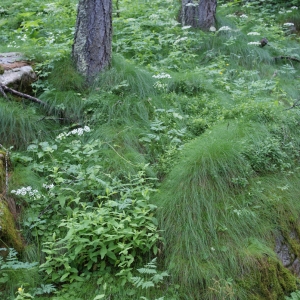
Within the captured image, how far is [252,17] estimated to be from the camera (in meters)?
8.27

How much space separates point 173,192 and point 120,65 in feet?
8.21

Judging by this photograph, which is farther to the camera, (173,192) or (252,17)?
(252,17)

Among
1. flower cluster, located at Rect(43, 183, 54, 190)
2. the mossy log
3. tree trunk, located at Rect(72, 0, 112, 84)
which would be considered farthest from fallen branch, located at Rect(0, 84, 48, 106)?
the mossy log

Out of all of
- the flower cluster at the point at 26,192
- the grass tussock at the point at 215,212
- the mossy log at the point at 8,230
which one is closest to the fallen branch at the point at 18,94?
the flower cluster at the point at 26,192

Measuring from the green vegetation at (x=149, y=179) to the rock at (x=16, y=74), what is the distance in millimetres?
164

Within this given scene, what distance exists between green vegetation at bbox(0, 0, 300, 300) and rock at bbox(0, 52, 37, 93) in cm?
16

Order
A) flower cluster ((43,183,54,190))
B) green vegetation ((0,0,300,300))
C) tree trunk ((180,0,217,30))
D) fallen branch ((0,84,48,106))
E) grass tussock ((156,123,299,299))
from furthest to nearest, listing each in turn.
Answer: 1. tree trunk ((180,0,217,30))
2. fallen branch ((0,84,48,106))
3. flower cluster ((43,183,54,190))
4. grass tussock ((156,123,299,299))
5. green vegetation ((0,0,300,300))

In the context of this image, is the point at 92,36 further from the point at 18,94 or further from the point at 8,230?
the point at 8,230

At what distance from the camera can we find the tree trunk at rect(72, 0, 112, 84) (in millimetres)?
5168

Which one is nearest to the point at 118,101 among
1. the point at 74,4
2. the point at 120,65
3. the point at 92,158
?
the point at 120,65

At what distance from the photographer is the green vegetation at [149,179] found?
3062mm

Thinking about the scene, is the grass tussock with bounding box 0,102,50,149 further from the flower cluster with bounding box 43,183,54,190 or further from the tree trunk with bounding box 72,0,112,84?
the tree trunk with bounding box 72,0,112,84

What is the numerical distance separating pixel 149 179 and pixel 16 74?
8.07 feet

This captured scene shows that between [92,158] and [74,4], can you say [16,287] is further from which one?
[74,4]
